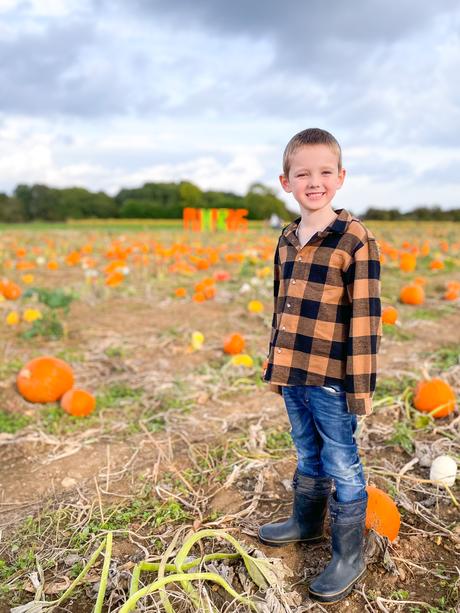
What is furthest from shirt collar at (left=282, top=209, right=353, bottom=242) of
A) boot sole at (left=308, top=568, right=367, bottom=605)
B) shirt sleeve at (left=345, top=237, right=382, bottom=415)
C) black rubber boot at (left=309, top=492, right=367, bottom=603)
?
boot sole at (left=308, top=568, right=367, bottom=605)

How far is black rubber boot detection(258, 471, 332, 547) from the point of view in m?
2.77

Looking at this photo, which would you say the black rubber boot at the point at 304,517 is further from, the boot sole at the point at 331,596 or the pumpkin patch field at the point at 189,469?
the boot sole at the point at 331,596

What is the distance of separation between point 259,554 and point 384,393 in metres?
2.44

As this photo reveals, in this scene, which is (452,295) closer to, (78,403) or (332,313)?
(78,403)

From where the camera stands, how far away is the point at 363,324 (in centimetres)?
230

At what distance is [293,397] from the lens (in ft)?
8.57

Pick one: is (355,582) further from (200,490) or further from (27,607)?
(27,607)

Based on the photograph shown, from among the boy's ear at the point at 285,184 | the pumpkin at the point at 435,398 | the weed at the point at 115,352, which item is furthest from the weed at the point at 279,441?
the weed at the point at 115,352

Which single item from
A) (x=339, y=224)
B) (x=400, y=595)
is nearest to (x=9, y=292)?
(x=339, y=224)

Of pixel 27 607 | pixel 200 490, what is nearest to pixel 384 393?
pixel 200 490

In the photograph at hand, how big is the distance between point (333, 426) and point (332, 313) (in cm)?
52

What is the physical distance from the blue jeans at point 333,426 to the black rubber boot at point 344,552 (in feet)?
0.17

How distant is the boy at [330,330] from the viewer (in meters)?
2.31

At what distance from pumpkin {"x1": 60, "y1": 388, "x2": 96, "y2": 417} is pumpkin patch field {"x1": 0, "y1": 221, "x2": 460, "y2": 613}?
0.7 inches
